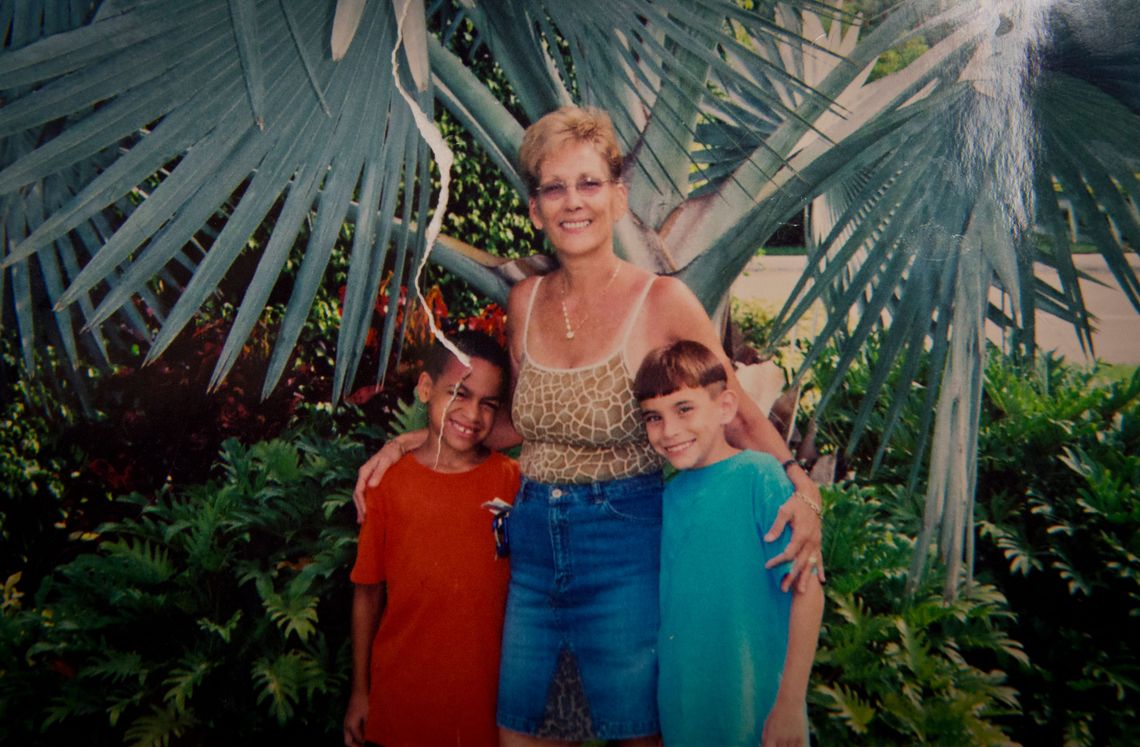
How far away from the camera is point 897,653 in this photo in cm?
166

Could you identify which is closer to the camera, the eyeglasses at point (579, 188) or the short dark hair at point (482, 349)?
the eyeglasses at point (579, 188)

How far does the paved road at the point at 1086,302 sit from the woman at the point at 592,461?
0.30 meters

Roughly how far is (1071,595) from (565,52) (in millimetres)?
1769

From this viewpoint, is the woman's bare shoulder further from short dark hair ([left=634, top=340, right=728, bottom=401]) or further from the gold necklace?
short dark hair ([left=634, top=340, right=728, bottom=401])

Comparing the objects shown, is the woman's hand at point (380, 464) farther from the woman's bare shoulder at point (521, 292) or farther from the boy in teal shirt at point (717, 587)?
the boy in teal shirt at point (717, 587)

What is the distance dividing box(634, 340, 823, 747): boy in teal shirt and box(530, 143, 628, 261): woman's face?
0.85ft

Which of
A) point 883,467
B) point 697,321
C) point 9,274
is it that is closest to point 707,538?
point 697,321

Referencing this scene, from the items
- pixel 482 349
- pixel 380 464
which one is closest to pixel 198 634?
pixel 380 464

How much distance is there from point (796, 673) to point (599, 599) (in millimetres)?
374

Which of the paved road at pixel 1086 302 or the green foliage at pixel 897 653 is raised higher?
the paved road at pixel 1086 302

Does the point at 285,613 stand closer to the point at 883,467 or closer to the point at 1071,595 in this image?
the point at 883,467

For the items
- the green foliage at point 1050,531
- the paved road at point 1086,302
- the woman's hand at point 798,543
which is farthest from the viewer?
the green foliage at point 1050,531

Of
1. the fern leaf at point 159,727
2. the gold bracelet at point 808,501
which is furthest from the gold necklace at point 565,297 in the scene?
the fern leaf at point 159,727

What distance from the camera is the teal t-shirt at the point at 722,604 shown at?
141 cm
